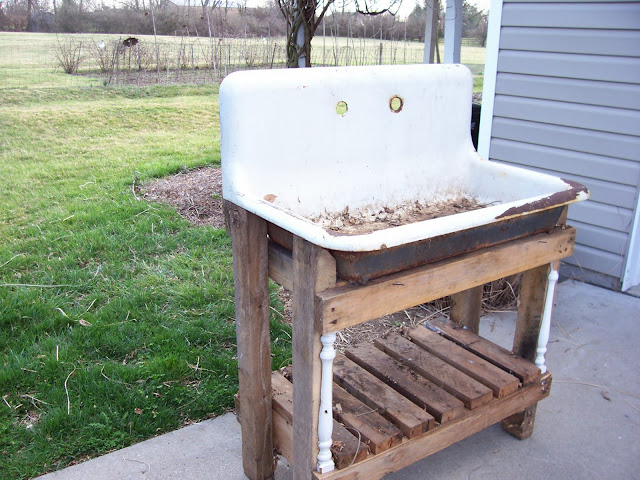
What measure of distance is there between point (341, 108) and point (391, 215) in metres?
0.48

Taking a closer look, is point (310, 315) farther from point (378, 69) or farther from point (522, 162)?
point (522, 162)

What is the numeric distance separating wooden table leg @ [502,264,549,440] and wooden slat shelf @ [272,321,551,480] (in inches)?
2.3

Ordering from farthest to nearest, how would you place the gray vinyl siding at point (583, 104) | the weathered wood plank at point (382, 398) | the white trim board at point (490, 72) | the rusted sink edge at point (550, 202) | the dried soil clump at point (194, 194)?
1. the dried soil clump at point (194, 194)
2. the white trim board at point (490, 72)
3. the gray vinyl siding at point (583, 104)
4. the weathered wood plank at point (382, 398)
5. the rusted sink edge at point (550, 202)

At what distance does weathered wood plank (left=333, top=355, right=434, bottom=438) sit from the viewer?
6.47 feet

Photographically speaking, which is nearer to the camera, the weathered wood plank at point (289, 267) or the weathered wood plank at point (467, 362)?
the weathered wood plank at point (289, 267)

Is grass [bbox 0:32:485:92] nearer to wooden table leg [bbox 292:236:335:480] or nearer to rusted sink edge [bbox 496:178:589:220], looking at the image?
rusted sink edge [bbox 496:178:589:220]

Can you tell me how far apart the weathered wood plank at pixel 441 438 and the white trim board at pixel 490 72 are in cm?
217

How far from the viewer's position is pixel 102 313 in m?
3.14

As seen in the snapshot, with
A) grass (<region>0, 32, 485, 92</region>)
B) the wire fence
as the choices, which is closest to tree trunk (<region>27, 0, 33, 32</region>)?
grass (<region>0, 32, 485, 92</region>)

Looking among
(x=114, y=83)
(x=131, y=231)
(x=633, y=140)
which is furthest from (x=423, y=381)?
(x=114, y=83)

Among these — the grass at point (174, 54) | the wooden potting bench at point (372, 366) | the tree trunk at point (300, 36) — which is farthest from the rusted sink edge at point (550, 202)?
the grass at point (174, 54)

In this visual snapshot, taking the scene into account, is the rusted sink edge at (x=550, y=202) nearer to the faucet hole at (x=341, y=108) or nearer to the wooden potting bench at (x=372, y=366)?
the wooden potting bench at (x=372, y=366)

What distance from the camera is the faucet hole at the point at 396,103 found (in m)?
2.13

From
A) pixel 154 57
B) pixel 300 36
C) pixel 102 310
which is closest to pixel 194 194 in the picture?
pixel 300 36
